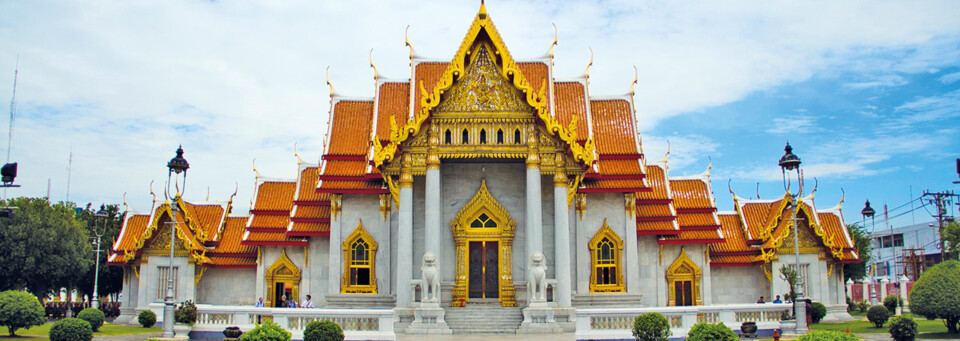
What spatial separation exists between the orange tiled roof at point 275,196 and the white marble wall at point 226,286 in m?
2.82

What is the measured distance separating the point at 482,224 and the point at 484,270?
163 cm

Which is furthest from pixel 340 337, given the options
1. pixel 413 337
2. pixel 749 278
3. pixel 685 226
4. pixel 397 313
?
pixel 749 278

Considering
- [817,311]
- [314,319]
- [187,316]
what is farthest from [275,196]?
[817,311]

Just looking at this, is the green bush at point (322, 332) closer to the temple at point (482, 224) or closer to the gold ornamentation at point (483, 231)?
the temple at point (482, 224)

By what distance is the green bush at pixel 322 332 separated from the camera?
61.9ft

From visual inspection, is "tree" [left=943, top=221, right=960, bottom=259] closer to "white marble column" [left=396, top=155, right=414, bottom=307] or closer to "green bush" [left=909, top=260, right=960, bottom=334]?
"green bush" [left=909, top=260, right=960, bottom=334]

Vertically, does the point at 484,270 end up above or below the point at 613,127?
below

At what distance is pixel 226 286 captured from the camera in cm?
3331

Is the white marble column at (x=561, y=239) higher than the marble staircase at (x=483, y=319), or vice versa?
the white marble column at (x=561, y=239)

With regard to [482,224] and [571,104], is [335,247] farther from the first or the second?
[571,104]

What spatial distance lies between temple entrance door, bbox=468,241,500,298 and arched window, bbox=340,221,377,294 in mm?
3842

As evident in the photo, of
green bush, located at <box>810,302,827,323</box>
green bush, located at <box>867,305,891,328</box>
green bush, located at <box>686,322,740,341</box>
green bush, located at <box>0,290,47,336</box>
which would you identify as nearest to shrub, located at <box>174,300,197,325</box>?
green bush, located at <box>0,290,47,336</box>

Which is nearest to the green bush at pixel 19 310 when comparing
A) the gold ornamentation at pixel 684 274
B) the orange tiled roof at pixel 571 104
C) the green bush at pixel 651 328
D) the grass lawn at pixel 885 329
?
the green bush at pixel 651 328

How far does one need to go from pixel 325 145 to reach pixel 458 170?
21.3ft
